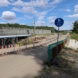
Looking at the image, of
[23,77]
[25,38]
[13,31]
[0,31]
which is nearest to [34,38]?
[25,38]

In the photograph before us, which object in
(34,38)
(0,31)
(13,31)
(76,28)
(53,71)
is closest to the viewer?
(53,71)

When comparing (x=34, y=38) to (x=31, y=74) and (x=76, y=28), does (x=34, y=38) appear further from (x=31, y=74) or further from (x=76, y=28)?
(x=76, y=28)

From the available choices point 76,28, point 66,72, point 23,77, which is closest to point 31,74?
point 23,77

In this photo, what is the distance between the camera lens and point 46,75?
6.48 meters

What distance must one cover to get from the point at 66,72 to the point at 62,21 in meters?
3.46

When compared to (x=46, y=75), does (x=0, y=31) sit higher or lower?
higher

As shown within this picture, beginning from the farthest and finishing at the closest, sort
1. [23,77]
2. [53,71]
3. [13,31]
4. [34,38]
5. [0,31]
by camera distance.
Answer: [34,38] < [13,31] < [0,31] < [53,71] < [23,77]

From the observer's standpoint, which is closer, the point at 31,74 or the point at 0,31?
the point at 31,74

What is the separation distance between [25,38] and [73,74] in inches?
1297

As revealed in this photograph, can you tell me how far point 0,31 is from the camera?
958 inches

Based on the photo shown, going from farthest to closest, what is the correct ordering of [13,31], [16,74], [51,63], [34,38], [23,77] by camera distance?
[34,38] < [13,31] < [51,63] < [16,74] < [23,77]

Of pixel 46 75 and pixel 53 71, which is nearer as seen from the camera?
pixel 46 75

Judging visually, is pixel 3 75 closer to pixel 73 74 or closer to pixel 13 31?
pixel 73 74

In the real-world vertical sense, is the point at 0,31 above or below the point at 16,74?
above
